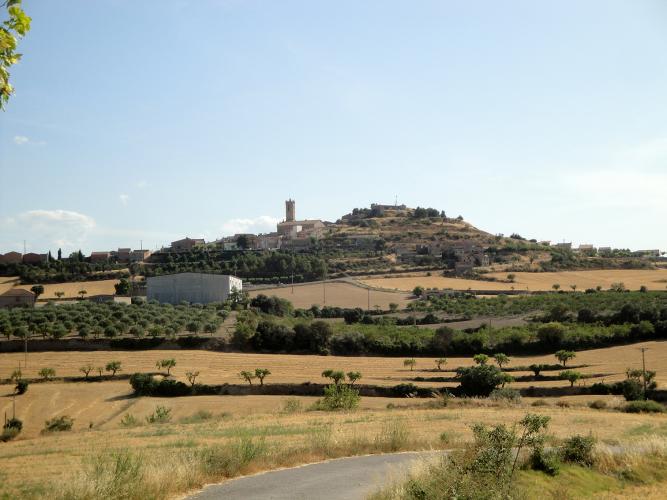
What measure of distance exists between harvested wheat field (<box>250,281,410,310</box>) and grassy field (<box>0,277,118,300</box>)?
64.0 feet

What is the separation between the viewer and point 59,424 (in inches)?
1171

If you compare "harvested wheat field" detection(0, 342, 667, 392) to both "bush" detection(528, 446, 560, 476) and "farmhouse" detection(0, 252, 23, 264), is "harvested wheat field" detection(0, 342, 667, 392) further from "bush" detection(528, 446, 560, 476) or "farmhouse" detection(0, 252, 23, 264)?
"farmhouse" detection(0, 252, 23, 264)

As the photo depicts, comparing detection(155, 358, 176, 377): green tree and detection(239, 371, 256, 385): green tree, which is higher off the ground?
detection(155, 358, 176, 377): green tree

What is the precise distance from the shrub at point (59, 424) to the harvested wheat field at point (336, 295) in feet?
144

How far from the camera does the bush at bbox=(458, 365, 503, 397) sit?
34.4 m

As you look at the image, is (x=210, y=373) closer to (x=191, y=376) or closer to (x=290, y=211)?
(x=191, y=376)

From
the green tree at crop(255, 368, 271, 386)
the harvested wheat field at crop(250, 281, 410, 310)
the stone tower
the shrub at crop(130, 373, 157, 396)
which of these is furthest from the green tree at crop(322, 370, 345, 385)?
the stone tower

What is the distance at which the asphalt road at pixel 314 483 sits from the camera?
34.0ft

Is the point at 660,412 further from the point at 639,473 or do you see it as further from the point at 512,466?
the point at 512,466

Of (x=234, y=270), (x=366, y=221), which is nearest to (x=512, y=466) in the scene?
(x=234, y=270)

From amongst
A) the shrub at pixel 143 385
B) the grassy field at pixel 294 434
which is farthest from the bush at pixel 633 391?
the shrub at pixel 143 385

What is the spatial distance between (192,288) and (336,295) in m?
16.7

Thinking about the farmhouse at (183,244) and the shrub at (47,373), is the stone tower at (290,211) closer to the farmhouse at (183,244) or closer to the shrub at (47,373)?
the farmhouse at (183,244)

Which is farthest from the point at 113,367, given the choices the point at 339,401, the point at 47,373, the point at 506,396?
→ the point at 506,396
